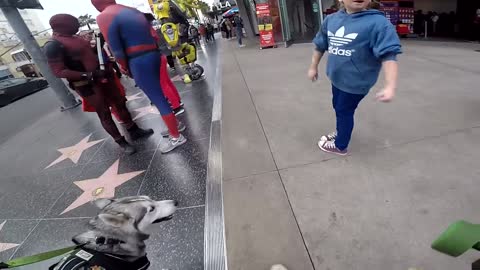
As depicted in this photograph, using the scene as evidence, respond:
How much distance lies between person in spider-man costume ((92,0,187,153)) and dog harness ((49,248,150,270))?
2.02m

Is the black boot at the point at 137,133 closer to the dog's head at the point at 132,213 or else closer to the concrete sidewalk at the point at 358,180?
the concrete sidewalk at the point at 358,180

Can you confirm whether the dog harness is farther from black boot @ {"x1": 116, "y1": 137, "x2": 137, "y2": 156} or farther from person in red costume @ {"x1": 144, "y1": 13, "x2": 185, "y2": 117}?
person in red costume @ {"x1": 144, "y1": 13, "x2": 185, "y2": 117}

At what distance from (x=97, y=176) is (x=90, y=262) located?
2237 millimetres

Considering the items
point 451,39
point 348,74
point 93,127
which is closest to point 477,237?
point 348,74

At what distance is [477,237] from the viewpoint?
0.50 m

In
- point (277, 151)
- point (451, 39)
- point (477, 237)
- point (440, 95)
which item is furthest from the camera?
point (451, 39)

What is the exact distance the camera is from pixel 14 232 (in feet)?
8.05

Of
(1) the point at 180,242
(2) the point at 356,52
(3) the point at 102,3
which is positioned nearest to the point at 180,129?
(3) the point at 102,3

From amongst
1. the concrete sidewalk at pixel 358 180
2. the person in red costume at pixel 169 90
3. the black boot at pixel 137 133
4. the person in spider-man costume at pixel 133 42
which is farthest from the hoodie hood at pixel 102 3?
the concrete sidewalk at pixel 358 180

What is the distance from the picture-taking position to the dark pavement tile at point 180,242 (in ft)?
5.95

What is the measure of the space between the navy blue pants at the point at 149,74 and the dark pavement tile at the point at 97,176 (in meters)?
0.76

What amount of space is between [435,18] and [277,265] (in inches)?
353

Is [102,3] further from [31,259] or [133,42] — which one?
[31,259]

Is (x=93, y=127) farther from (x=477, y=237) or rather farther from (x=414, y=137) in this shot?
(x=477, y=237)
